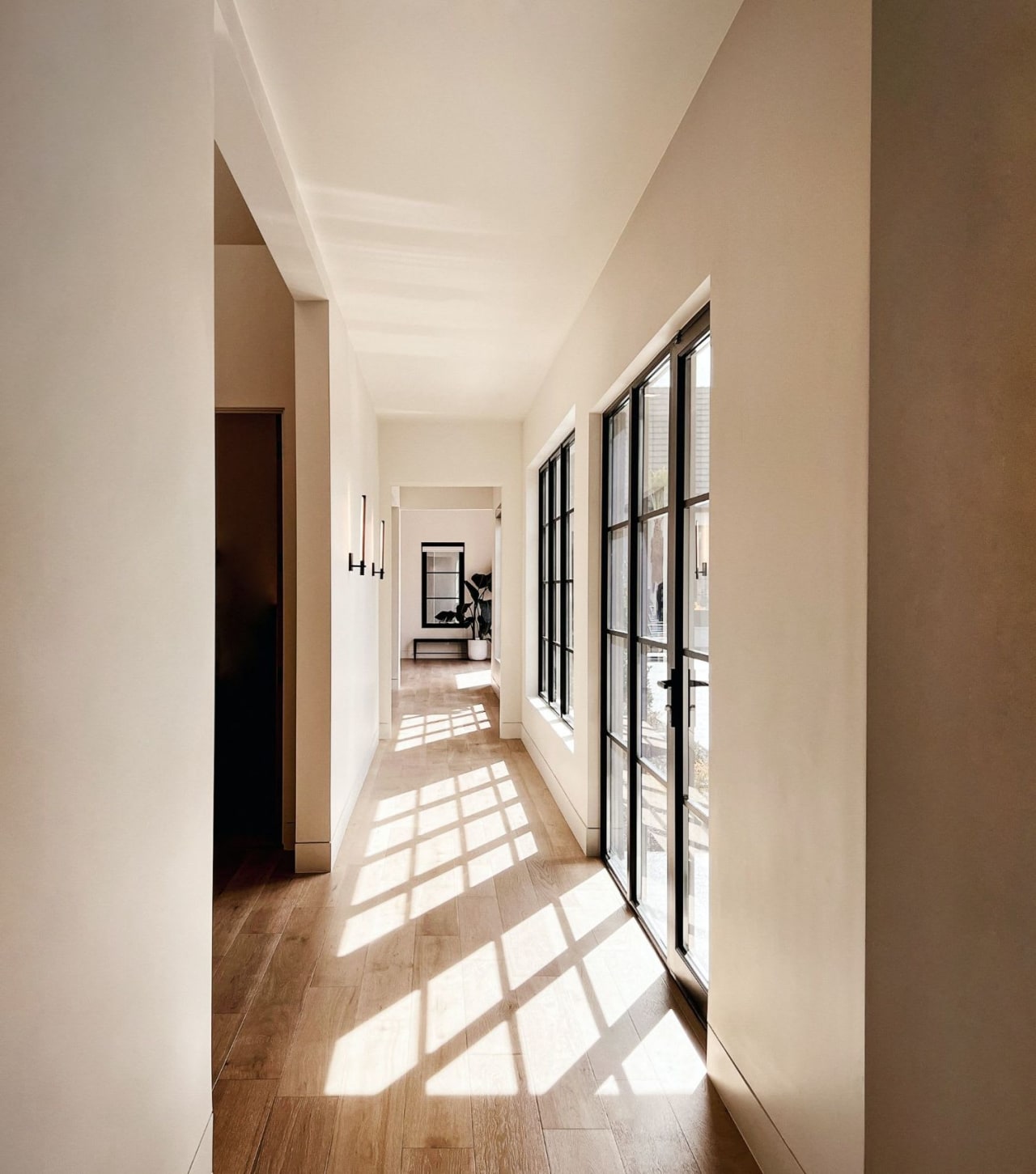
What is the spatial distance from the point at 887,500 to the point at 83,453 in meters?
1.22

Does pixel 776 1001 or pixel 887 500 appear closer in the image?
pixel 887 500

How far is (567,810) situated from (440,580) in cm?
1026

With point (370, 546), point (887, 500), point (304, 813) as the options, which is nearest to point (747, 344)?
point (887, 500)

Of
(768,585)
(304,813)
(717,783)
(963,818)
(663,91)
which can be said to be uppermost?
(663,91)

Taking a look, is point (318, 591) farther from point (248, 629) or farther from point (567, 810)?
point (567, 810)

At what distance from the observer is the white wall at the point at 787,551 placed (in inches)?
54.6

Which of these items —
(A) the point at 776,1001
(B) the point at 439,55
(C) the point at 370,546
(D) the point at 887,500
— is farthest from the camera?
(C) the point at 370,546

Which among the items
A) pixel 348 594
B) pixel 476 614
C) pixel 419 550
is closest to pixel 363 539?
pixel 348 594

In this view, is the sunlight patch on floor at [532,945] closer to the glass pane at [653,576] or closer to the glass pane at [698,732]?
the glass pane at [698,732]

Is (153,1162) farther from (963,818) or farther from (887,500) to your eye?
(887,500)

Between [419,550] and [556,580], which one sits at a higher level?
[419,550]

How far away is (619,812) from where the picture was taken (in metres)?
3.73

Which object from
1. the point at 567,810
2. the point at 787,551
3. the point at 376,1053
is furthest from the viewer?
the point at 567,810

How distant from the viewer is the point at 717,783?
209 centimetres
